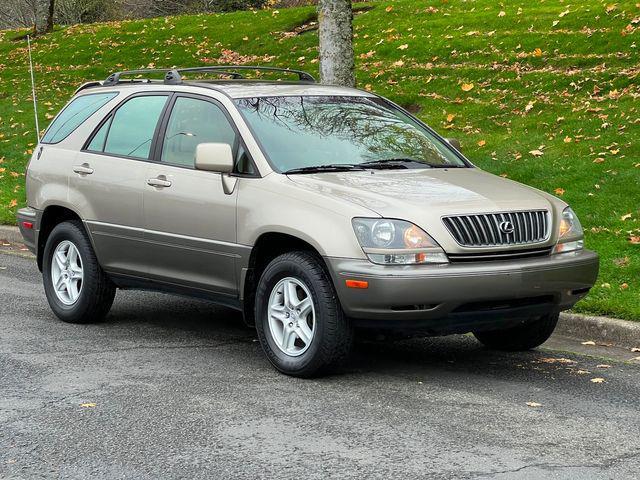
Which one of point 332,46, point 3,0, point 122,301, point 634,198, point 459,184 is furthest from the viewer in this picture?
point 3,0

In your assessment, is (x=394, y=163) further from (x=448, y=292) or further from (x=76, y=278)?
(x=76, y=278)

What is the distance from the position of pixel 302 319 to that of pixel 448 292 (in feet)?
3.18

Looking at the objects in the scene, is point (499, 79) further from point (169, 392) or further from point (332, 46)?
point (169, 392)

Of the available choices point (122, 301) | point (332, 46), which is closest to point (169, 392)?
point (122, 301)

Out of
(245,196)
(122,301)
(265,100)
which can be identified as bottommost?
(122,301)

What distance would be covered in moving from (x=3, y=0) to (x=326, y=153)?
147 feet

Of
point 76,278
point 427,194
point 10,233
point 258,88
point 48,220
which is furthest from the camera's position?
point 10,233

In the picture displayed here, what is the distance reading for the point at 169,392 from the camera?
245 inches

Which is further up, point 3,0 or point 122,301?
point 3,0

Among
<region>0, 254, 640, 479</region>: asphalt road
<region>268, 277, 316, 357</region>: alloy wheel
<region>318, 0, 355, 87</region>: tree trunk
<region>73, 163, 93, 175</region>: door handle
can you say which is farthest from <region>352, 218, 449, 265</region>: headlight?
<region>318, 0, 355, 87</region>: tree trunk

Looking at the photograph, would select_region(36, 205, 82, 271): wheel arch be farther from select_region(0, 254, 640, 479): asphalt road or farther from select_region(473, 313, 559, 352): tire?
select_region(473, 313, 559, 352): tire

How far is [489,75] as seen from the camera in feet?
59.5

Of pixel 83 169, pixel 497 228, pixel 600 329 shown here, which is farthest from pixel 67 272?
pixel 600 329

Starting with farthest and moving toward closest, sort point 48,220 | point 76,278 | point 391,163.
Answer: point 48,220 → point 76,278 → point 391,163
